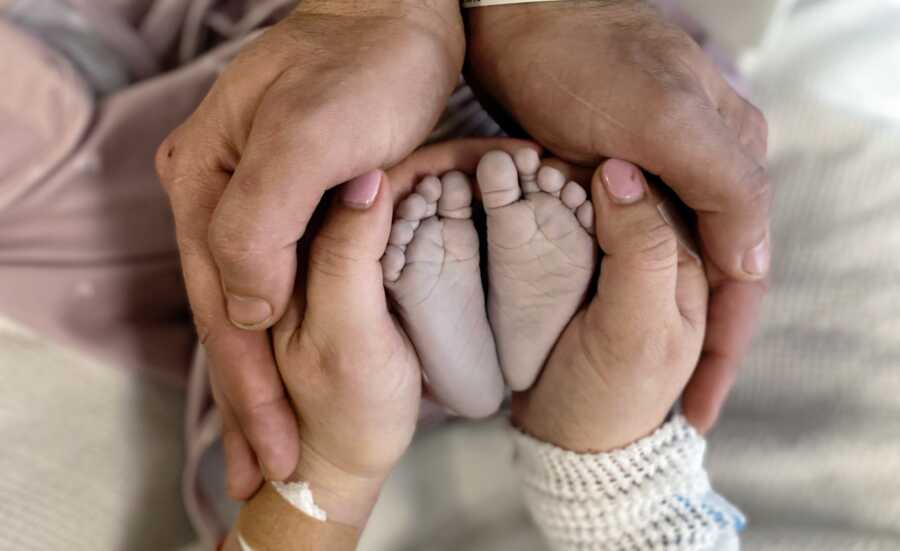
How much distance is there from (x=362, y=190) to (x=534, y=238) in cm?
12

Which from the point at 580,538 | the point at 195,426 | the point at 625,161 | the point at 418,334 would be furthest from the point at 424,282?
the point at 195,426

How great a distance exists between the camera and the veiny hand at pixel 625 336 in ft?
1.84

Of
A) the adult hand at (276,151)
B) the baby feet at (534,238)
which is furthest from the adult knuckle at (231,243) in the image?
the baby feet at (534,238)

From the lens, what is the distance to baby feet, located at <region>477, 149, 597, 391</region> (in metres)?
0.55

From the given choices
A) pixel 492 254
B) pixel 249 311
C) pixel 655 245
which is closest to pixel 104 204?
pixel 249 311

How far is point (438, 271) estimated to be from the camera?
56cm

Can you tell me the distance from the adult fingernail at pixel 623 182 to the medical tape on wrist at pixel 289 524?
0.33 meters

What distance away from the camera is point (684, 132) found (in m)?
0.54

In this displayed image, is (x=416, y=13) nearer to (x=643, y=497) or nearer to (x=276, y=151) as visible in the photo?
(x=276, y=151)

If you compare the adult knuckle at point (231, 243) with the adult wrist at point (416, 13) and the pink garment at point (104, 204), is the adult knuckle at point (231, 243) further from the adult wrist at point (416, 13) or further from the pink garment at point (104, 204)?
the pink garment at point (104, 204)

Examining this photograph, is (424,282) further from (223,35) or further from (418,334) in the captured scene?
(223,35)

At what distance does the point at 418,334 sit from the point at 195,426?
13.1 inches

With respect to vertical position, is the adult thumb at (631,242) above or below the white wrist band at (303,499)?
above

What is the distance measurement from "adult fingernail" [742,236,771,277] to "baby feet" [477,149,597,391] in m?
0.13
